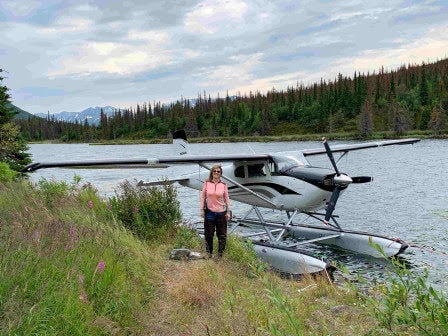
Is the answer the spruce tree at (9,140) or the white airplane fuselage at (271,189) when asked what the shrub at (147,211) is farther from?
the spruce tree at (9,140)

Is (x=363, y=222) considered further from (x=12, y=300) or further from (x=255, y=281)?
(x=12, y=300)

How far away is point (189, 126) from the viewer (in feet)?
447

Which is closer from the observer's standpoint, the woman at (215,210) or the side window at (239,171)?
the woman at (215,210)

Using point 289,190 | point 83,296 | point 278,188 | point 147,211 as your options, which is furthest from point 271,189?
point 83,296

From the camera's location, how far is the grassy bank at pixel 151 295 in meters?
2.79

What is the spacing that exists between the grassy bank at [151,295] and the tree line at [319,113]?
84.5 meters

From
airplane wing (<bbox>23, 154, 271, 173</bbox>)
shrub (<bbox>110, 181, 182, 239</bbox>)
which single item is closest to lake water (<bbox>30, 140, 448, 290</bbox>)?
airplane wing (<bbox>23, 154, 271, 173</bbox>)

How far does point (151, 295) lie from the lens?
5301 millimetres

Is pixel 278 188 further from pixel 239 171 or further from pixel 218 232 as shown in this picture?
pixel 218 232

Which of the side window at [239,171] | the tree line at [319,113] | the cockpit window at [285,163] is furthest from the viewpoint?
the tree line at [319,113]

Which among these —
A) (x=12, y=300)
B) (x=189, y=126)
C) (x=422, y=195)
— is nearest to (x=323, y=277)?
(x=12, y=300)

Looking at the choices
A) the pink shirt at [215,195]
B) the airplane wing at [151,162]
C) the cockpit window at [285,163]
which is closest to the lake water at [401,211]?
the airplane wing at [151,162]

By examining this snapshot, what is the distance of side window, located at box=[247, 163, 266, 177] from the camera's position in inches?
452

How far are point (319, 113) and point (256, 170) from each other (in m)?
108
